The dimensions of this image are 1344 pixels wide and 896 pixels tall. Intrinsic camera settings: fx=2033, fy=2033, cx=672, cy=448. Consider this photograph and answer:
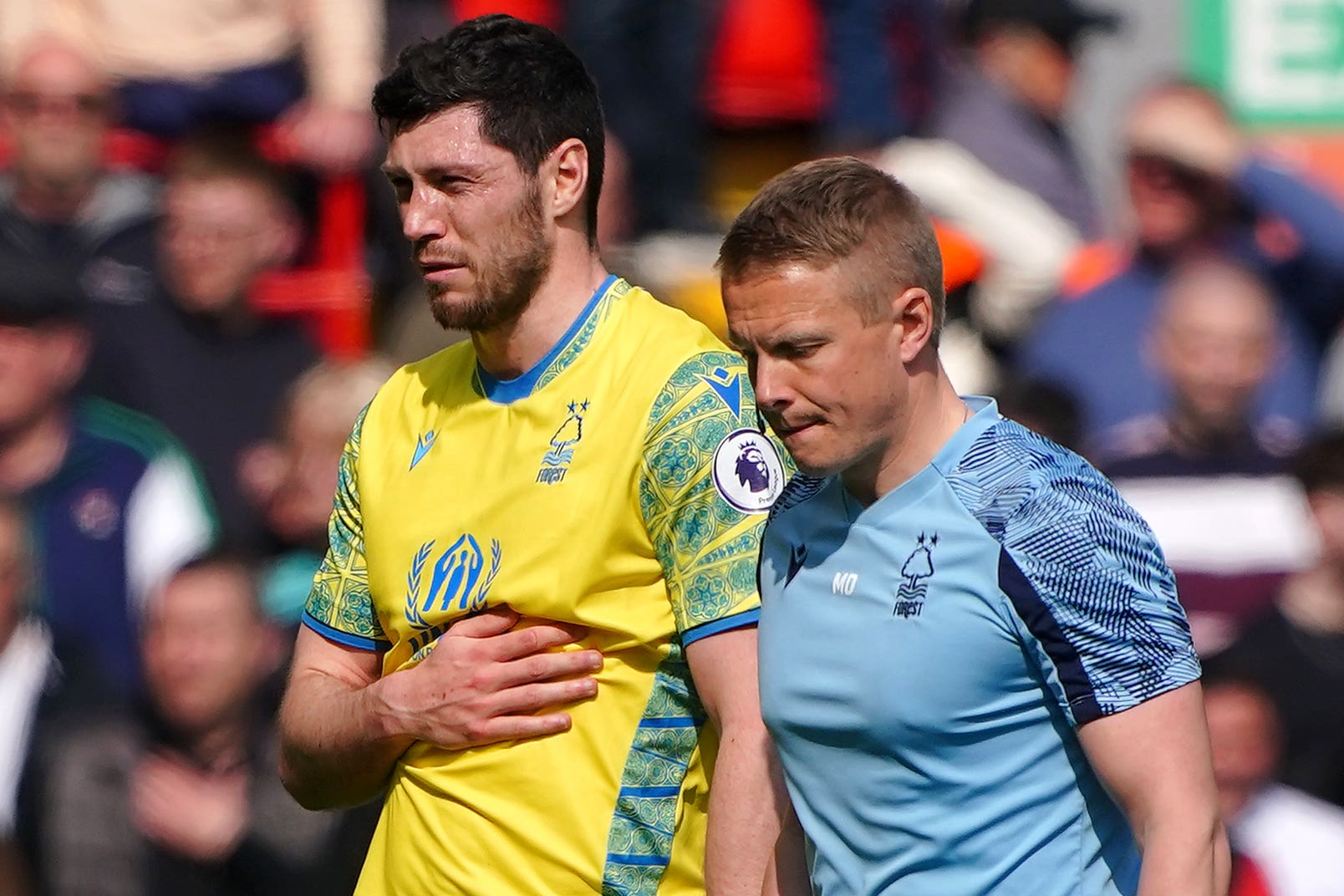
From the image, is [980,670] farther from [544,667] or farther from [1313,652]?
[1313,652]

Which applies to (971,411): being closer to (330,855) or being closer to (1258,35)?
(330,855)

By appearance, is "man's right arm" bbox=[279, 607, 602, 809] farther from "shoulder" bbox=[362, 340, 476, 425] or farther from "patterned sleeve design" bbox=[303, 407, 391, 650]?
"shoulder" bbox=[362, 340, 476, 425]

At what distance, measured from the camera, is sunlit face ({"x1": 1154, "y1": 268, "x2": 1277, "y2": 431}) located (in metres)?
5.98

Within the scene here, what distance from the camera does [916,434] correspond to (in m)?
2.73

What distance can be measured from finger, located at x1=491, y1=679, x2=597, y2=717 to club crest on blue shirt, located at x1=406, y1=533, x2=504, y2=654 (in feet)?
0.47

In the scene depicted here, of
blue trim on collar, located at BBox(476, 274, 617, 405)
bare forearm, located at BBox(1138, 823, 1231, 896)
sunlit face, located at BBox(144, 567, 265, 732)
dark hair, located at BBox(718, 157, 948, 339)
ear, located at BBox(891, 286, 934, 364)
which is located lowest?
sunlit face, located at BBox(144, 567, 265, 732)

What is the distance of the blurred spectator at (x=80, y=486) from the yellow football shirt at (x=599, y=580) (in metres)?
2.99

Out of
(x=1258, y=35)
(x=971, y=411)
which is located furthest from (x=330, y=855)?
(x=1258, y=35)

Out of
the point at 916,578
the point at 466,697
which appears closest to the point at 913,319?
the point at 916,578

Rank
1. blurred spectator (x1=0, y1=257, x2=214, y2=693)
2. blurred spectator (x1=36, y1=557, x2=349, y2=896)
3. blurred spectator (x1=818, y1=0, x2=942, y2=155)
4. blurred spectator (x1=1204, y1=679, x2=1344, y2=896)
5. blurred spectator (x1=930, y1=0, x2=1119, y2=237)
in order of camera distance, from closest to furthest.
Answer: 1. blurred spectator (x1=1204, y1=679, x2=1344, y2=896)
2. blurred spectator (x1=36, y1=557, x2=349, y2=896)
3. blurred spectator (x1=0, y1=257, x2=214, y2=693)
4. blurred spectator (x1=818, y1=0, x2=942, y2=155)
5. blurred spectator (x1=930, y1=0, x2=1119, y2=237)

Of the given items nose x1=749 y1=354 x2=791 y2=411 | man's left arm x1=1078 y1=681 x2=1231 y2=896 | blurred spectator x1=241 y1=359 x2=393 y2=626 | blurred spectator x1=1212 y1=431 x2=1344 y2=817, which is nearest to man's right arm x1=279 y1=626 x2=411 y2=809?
nose x1=749 y1=354 x2=791 y2=411

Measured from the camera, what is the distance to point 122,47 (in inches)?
256

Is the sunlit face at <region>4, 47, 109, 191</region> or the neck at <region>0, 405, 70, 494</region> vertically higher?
the sunlit face at <region>4, 47, 109, 191</region>

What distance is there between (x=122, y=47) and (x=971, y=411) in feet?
14.6
